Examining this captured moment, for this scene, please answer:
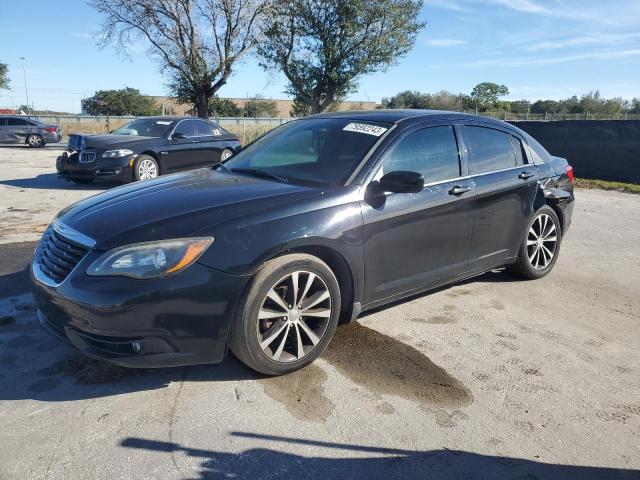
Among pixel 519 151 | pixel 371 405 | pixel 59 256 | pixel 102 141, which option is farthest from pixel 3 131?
pixel 371 405

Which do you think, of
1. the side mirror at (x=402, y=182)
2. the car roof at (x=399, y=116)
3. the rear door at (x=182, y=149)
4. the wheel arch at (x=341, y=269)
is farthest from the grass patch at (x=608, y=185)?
the wheel arch at (x=341, y=269)

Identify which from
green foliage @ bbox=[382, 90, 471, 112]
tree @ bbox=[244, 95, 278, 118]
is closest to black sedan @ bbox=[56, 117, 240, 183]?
green foliage @ bbox=[382, 90, 471, 112]

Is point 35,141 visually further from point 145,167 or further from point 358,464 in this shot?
point 358,464

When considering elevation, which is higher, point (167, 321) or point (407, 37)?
point (407, 37)

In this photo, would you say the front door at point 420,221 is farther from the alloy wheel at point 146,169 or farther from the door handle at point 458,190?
the alloy wheel at point 146,169

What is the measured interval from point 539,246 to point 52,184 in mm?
10050

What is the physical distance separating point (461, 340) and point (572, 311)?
1.32 metres

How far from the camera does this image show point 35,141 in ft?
81.0

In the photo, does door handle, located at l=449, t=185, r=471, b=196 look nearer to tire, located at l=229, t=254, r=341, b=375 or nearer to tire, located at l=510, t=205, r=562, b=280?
tire, located at l=510, t=205, r=562, b=280

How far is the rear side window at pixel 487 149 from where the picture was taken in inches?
178

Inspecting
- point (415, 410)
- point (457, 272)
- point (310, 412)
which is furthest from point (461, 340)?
point (310, 412)

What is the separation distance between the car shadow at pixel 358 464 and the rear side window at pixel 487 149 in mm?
2531

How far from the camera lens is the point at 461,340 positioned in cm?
395

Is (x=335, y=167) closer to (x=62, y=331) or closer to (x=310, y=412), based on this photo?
(x=310, y=412)
